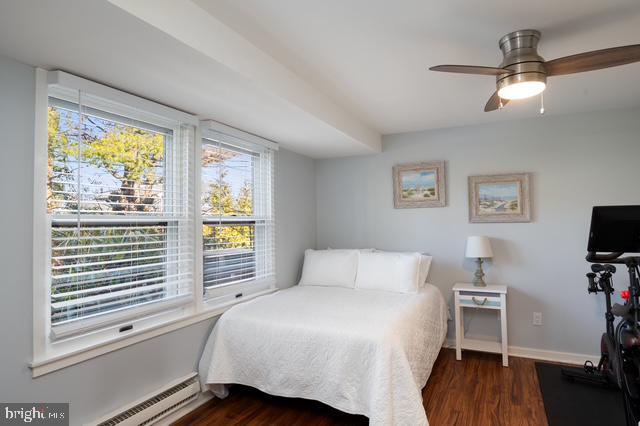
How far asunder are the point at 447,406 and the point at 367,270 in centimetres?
139

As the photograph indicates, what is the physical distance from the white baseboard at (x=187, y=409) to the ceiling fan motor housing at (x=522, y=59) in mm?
2876

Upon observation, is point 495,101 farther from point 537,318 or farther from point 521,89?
point 537,318

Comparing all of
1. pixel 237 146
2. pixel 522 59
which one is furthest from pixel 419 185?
pixel 522 59

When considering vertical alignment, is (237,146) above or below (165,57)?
below

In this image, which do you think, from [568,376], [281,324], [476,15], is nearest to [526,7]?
[476,15]

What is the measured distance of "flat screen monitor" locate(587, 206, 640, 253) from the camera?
8.15 ft

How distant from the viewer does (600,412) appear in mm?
2443

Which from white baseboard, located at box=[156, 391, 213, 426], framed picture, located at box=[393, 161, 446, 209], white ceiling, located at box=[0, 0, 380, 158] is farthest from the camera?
framed picture, located at box=[393, 161, 446, 209]

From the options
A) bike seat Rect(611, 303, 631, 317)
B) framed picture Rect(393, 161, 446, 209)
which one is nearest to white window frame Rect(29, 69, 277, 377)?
framed picture Rect(393, 161, 446, 209)

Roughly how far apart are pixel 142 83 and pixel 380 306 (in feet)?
7.45

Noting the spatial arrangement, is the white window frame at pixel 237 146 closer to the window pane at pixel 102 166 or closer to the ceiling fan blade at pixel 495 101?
the window pane at pixel 102 166

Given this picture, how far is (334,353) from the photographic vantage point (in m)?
2.28

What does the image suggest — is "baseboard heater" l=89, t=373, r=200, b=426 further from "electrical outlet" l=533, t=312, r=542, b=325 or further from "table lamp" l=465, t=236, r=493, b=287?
"electrical outlet" l=533, t=312, r=542, b=325

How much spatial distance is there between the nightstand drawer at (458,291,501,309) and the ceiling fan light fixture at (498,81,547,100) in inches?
78.4
